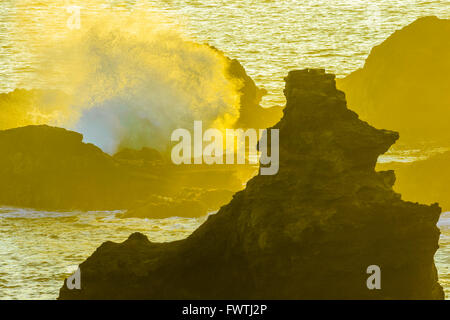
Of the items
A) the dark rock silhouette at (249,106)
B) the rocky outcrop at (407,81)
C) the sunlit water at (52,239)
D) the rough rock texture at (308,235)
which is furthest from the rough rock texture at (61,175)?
the rocky outcrop at (407,81)

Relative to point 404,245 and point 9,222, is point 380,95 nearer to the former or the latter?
point 9,222

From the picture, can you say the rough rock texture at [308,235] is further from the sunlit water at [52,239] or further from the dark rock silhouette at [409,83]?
the dark rock silhouette at [409,83]

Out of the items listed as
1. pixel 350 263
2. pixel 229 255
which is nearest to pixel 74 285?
pixel 229 255

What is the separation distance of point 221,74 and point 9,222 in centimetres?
3332

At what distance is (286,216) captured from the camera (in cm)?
3189

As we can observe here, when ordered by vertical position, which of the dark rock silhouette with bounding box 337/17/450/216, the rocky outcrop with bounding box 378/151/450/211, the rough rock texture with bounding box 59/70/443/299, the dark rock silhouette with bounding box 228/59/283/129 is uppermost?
the dark rock silhouette with bounding box 337/17/450/216

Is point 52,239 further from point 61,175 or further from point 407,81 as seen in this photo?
point 407,81

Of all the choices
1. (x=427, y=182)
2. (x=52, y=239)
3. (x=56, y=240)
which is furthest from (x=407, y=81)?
(x=56, y=240)

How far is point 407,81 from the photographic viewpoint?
4476 inches

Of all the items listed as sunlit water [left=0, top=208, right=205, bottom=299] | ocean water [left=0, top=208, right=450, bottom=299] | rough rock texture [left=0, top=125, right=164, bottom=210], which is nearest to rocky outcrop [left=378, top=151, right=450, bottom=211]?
ocean water [left=0, top=208, right=450, bottom=299]

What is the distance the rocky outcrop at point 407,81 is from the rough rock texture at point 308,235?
248 ft

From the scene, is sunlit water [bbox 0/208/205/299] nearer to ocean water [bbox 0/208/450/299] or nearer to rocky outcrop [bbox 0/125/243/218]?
ocean water [bbox 0/208/450/299]

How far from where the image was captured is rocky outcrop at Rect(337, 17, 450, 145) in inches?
4326

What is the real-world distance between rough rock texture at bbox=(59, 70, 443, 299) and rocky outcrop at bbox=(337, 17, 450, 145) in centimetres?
7560
